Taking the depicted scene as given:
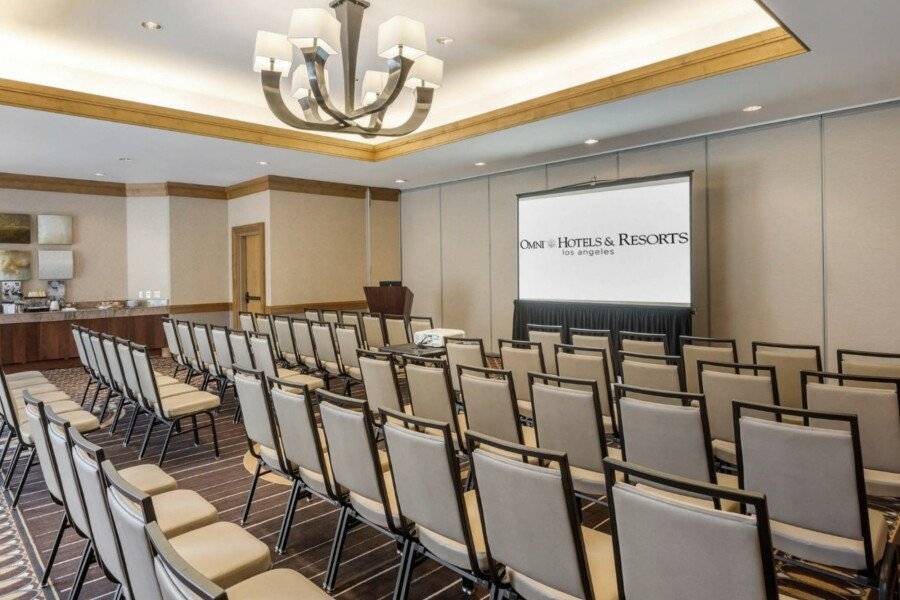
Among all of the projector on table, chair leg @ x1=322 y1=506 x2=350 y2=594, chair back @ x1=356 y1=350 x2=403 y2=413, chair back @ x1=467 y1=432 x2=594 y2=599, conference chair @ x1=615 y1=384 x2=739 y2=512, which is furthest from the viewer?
the projector on table

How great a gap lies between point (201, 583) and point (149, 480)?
181cm

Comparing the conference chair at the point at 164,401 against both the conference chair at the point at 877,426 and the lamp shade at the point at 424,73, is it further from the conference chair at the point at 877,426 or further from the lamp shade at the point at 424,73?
the conference chair at the point at 877,426

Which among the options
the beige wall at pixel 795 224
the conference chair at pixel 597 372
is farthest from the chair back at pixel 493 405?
the beige wall at pixel 795 224

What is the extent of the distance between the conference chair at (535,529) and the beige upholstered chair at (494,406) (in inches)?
41.8

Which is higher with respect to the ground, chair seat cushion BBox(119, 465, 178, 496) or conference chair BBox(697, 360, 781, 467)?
conference chair BBox(697, 360, 781, 467)

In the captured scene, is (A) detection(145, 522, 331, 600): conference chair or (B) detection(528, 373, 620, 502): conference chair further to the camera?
(B) detection(528, 373, 620, 502): conference chair

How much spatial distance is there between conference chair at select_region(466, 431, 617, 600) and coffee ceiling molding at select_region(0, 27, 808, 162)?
→ 12.3 feet

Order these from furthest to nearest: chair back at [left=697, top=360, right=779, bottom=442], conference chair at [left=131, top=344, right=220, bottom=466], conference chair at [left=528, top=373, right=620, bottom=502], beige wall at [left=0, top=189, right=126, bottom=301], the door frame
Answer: the door frame
beige wall at [left=0, top=189, right=126, bottom=301]
conference chair at [left=131, top=344, right=220, bottom=466]
chair back at [left=697, top=360, right=779, bottom=442]
conference chair at [left=528, top=373, right=620, bottom=502]

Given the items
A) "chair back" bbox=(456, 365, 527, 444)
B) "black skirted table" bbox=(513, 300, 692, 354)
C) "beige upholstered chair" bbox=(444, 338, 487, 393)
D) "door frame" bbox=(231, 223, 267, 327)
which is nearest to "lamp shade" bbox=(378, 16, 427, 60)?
"beige upholstered chair" bbox=(444, 338, 487, 393)

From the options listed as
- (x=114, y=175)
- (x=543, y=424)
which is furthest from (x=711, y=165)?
(x=114, y=175)

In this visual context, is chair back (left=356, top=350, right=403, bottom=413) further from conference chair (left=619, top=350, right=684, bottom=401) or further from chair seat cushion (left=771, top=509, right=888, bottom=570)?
chair seat cushion (left=771, top=509, right=888, bottom=570)

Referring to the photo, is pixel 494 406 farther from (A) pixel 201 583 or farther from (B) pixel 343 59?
(B) pixel 343 59

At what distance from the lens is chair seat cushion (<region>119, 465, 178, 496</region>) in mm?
2484

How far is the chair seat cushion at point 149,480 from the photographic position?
8.15 feet
